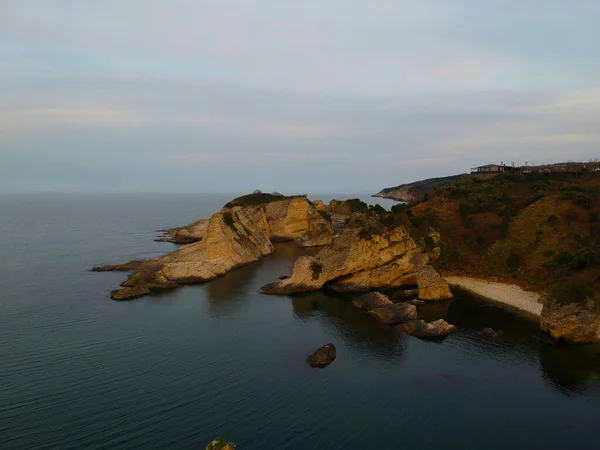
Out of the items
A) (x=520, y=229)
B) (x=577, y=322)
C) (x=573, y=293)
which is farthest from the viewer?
(x=520, y=229)

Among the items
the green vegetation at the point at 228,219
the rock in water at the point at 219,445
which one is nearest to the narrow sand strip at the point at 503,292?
the rock in water at the point at 219,445

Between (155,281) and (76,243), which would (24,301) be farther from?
(76,243)

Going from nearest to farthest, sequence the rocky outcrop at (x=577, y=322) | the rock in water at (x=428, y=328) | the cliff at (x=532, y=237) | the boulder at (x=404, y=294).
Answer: the rocky outcrop at (x=577, y=322), the cliff at (x=532, y=237), the rock in water at (x=428, y=328), the boulder at (x=404, y=294)

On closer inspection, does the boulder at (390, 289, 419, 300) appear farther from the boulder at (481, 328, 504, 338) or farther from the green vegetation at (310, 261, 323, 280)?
the boulder at (481, 328, 504, 338)

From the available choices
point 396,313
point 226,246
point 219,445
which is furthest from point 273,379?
point 226,246

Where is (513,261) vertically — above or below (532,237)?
below

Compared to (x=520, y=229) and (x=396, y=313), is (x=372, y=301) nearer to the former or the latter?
(x=396, y=313)

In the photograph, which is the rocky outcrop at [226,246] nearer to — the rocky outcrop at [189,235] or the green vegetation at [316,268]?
the rocky outcrop at [189,235]
